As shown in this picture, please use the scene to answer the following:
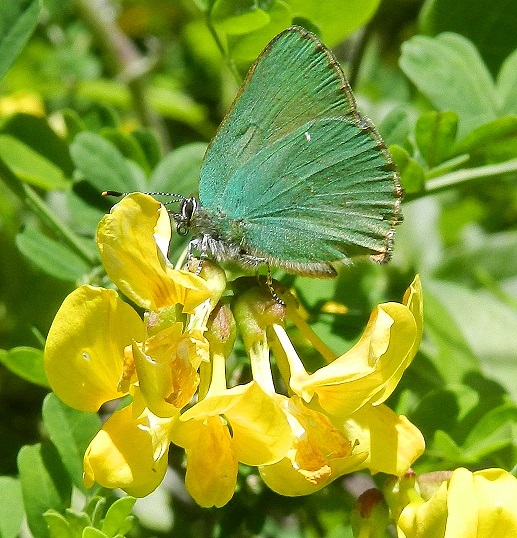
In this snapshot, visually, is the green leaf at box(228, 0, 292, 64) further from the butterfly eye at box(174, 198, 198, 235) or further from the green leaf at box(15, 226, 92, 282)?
the green leaf at box(15, 226, 92, 282)

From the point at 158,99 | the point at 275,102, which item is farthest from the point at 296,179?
the point at 158,99

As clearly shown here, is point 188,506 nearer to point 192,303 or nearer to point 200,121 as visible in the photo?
point 192,303

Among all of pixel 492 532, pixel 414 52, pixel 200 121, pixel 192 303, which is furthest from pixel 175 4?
pixel 492 532

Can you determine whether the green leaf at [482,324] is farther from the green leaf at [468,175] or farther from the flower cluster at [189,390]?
the flower cluster at [189,390]

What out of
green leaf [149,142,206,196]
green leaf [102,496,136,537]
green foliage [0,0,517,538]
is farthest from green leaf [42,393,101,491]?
green leaf [149,142,206,196]

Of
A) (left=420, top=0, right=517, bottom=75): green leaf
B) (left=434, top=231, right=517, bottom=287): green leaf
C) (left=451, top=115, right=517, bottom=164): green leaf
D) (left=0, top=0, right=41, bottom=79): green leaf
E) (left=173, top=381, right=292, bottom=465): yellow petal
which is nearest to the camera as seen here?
(left=173, top=381, right=292, bottom=465): yellow petal
